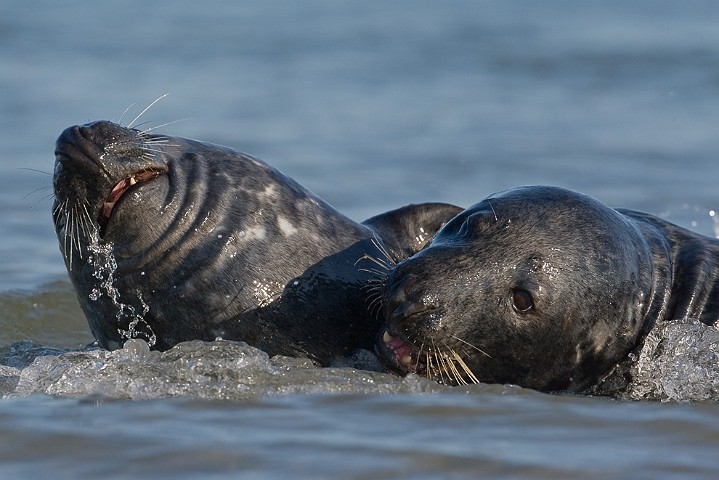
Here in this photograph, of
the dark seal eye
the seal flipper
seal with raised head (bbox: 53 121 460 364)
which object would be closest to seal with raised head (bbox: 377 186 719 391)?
the dark seal eye

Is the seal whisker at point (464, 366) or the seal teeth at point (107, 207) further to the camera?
the seal teeth at point (107, 207)

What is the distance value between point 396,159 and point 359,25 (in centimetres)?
908

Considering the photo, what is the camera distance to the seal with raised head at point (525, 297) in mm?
6535

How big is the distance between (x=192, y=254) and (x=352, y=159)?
281 inches

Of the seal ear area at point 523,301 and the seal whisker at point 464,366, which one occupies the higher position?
the seal ear area at point 523,301

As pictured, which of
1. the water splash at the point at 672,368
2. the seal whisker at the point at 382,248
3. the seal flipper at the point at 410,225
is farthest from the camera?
the seal flipper at the point at 410,225

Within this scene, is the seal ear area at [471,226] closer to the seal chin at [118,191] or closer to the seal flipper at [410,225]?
the seal flipper at [410,225]

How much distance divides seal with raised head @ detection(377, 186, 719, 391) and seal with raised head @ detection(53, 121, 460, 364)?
1.95 ft

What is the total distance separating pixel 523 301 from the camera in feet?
21.5

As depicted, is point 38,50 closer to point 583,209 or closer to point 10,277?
point 10,277

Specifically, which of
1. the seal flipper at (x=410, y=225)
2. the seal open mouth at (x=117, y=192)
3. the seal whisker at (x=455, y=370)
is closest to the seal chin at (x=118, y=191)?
the seal open mouth at (x=117, y=192)

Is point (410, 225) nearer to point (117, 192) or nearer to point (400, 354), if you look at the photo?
point (400, 354)

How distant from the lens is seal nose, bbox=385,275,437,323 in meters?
6.47

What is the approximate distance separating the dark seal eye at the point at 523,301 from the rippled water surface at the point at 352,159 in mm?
365
